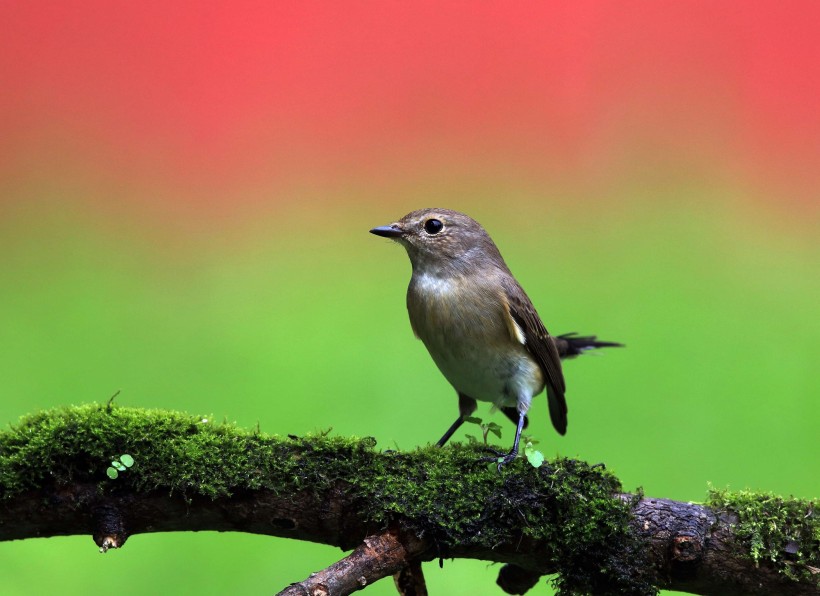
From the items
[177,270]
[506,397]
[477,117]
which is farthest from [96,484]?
[477,117]

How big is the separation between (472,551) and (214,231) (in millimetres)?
5871

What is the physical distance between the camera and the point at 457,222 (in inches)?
174

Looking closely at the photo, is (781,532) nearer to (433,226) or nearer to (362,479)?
(362,479)

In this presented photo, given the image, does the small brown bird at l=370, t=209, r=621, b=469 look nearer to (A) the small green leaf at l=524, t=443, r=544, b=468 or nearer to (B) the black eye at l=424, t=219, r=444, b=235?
(B) the black eye at l=424, t=219, r=444, b=235

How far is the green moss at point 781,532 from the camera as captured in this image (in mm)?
3070

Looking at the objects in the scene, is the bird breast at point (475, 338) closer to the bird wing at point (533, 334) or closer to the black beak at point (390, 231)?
the bird wing at point (533, 334)

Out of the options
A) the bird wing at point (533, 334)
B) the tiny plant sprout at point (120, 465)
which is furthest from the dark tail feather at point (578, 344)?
the tiny plant sprout at point (120, 465)

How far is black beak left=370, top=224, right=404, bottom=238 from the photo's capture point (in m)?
4.28

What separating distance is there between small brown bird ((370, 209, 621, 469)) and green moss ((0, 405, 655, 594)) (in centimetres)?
98

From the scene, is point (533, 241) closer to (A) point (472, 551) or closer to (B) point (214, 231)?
(B) point (214, 231)

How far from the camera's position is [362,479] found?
3145mm

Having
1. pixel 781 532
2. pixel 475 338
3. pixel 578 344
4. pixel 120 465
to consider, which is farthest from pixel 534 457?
pixel 578 344

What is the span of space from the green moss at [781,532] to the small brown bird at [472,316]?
120cm

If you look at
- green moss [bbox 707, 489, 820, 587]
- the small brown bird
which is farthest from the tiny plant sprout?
green moss [bbox 707, 489, 820, 587]
